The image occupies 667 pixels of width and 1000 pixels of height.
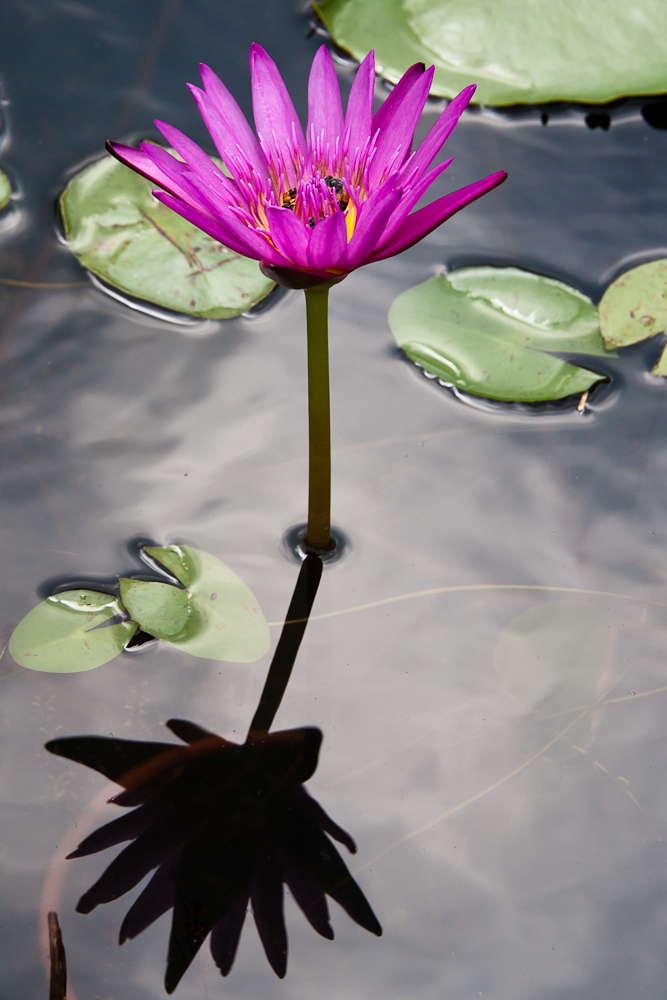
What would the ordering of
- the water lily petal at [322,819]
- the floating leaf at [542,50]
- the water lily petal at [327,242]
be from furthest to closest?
1. the floating leaf at [542,50]
2. the water lily petal at [322,819]
3. the water lily petal at [327,242]

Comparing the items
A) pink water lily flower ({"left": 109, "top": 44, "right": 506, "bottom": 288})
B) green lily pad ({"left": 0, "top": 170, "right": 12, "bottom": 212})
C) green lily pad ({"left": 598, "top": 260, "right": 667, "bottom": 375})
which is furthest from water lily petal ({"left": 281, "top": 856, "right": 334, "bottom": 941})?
green lily pad ({"left": 0, "top": 170, "right": 12, "bottom": 212})

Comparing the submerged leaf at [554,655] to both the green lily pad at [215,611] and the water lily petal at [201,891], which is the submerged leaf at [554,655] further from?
the water lily petal at [201,891]

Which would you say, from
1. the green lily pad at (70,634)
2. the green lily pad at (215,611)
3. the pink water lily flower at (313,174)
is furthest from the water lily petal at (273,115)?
the green lily pad at (70,634)

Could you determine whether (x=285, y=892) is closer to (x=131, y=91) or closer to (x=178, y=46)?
(x=131, y=91)

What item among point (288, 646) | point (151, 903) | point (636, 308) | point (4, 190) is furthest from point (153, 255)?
point (151, 903)

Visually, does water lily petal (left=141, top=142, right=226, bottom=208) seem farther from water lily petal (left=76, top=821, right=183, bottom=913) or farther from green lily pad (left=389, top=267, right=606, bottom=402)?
water lily petal (left=76, top=821, right=183, bottom=913)

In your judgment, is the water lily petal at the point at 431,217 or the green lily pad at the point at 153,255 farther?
the green lily pad at the point at 153,255

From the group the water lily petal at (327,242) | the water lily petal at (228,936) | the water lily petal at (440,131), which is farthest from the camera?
the water lily petal at (228,936)

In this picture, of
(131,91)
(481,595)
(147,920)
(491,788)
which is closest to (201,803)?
(147,920)
